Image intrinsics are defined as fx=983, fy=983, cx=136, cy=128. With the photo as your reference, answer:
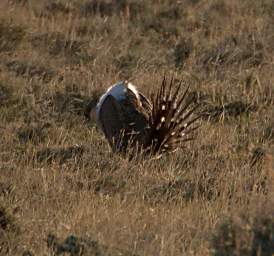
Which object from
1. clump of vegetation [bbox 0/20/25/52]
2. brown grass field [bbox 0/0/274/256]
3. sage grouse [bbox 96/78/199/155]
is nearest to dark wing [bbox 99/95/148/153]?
sage grouse [bbox 96/78/199/155]

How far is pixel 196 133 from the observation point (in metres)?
7.26

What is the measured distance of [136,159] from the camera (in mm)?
6535

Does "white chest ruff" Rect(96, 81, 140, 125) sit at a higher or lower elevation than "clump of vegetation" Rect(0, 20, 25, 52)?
higher

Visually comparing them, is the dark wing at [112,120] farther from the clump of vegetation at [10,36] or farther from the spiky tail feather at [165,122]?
the clump of vegetation at [10,36]

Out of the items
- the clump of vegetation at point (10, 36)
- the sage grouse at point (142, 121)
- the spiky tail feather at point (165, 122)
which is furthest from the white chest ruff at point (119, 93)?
the clump of vegetation at point (10, 36)

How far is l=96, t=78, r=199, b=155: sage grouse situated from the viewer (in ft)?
22.2

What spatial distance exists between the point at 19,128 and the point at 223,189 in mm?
2099

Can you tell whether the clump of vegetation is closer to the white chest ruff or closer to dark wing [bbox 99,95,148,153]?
the white chest ruff

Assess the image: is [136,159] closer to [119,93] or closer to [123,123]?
[123,123]

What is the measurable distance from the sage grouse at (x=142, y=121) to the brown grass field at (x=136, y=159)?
0.42 feet

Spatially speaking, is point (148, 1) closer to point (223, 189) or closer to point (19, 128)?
point (19, 128)

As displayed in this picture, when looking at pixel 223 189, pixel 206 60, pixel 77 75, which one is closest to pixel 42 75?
pixel 77 75

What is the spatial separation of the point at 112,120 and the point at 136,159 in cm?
48

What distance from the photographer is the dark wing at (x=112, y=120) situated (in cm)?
685
